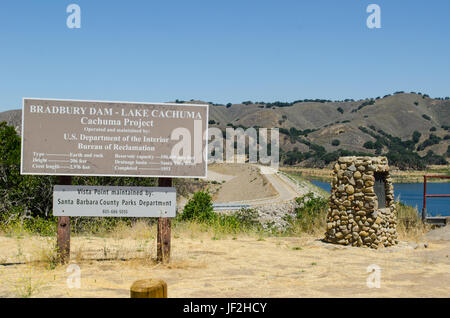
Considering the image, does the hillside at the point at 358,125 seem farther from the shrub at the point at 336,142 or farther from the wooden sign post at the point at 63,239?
the wooden sign post at the point at 63,239

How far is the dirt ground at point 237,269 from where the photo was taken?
618 cm

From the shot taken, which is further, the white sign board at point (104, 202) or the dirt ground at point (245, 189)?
the dirt ground at point (245, 189)

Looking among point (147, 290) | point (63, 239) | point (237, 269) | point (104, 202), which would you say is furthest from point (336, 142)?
point (147, 290)

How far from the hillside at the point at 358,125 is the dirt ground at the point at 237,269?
229 feet

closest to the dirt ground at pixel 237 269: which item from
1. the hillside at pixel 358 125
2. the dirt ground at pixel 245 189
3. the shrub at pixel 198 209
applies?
the shrub at pixel 198 209

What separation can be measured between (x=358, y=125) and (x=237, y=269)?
122m

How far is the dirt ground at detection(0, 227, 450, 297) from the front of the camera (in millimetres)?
6180

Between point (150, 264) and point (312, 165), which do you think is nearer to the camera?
point (150, 264)

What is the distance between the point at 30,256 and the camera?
8531 mm

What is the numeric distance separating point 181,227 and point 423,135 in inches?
4645

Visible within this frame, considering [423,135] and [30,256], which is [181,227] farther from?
[423,135]

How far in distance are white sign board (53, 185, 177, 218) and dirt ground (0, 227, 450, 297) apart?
782 mm
